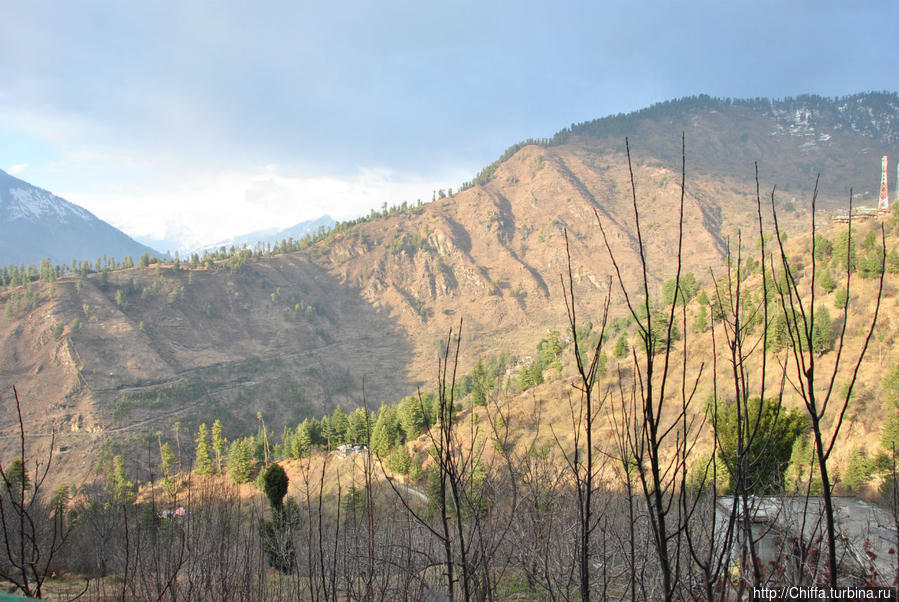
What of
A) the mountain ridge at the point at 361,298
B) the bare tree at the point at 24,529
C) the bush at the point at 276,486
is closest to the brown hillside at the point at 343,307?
the mountain ridge at the point at 361,298

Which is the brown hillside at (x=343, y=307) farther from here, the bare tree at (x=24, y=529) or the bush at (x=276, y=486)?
the bare tree at (x=24, y=529)

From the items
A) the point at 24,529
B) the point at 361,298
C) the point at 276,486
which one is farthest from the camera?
the point at 361,298

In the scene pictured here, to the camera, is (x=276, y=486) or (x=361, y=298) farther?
(x=361, y=298)

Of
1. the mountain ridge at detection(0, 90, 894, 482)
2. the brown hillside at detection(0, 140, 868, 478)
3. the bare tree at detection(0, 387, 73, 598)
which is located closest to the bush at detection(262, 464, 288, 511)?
the bare tree at detection(0, 387, 73, 598)

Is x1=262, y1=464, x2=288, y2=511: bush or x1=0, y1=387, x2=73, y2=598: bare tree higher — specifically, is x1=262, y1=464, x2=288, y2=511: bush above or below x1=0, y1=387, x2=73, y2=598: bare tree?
below

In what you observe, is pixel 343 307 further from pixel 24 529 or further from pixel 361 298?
pixel 24 529

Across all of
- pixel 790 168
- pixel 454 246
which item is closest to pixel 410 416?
pixel 454 246

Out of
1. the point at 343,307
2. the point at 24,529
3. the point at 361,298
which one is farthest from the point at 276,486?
the point at 361,298

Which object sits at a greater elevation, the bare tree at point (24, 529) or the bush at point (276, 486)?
the bare tree at point (24, 529)

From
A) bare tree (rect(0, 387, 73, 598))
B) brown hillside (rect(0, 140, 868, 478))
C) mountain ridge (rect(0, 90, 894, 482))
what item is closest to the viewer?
bare tree (rect(0, 387, 73, 598))

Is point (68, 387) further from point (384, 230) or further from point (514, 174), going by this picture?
point (514, 174)

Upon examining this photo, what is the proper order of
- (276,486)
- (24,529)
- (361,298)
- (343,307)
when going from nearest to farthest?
Result: (24,529) → (276,486) → (343,307) → (361,298)

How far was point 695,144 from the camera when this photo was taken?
166375 millimetres

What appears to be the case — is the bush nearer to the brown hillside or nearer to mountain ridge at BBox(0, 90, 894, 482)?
mountain ridge at BBox(0, 90, 894, 482)
